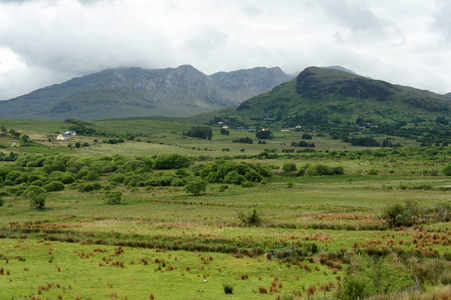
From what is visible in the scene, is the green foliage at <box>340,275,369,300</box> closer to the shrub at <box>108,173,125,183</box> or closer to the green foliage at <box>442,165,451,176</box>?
the green foliage at <box>442,165,451,176</box>

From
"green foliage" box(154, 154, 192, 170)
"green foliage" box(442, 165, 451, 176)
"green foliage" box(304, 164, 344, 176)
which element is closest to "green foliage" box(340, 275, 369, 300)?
"green foliage" box(442, 165, 451, 176)

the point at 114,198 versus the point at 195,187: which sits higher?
the point at 195,187

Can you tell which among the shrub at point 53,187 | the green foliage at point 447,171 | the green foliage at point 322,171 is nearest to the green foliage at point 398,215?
the green foliage at point 447,171

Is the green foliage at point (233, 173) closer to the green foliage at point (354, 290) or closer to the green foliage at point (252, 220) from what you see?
the green foliage at point (252, 220)

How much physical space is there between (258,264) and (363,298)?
445 inches

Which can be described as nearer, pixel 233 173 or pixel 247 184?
pixel 247 184

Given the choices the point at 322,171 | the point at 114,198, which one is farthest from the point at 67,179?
the point at 322,171

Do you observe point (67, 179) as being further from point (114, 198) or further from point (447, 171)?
point (447, 171)

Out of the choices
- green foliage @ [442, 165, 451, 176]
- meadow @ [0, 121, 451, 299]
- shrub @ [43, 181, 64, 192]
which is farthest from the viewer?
shrub @ [43, 181, 64, 192]

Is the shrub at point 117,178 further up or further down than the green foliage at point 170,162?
further down

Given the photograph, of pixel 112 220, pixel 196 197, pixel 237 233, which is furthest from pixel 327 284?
pixel 196 197

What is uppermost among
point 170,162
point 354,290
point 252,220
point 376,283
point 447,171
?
point 354,290

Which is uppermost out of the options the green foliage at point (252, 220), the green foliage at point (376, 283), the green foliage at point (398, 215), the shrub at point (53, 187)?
the green foliage at point (376, 283)

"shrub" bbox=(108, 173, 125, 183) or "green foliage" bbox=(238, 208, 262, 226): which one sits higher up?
"green foliage" bbox=(238, 208, 262, 226)
